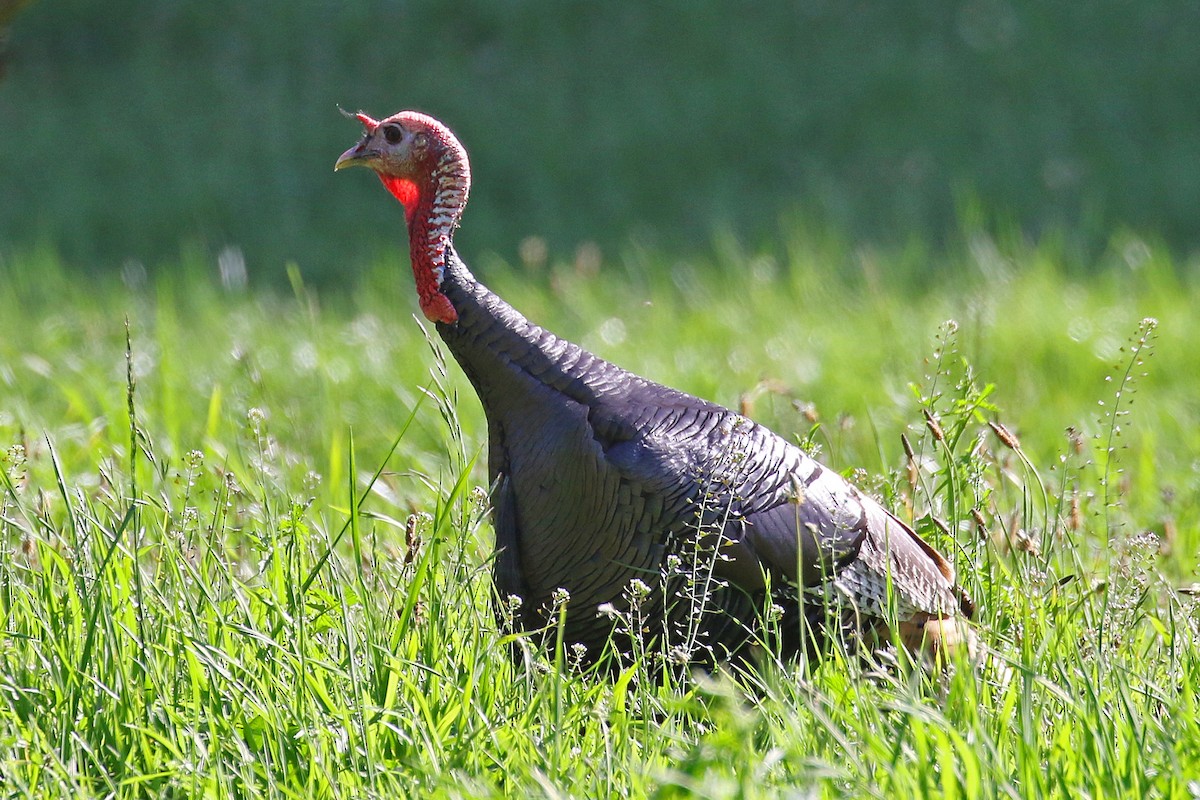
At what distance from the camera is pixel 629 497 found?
2.78 meters

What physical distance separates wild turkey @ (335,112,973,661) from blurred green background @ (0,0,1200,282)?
4980 millimetres

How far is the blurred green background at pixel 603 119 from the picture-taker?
8.72 m

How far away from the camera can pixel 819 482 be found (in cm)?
297

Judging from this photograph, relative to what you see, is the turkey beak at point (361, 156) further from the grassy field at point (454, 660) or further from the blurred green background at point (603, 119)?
the blurred green background at point (603, 119)

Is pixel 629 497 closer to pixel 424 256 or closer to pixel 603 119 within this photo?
pixel 424 256

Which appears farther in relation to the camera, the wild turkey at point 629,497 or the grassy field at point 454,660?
the wild turkey at point 629,497

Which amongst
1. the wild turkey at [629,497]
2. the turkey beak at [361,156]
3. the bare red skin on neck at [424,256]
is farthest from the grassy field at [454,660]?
the turkey beak at [361,156]

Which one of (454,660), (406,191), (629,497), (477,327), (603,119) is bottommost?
(454,660)

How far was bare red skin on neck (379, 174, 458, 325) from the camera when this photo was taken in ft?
9.64

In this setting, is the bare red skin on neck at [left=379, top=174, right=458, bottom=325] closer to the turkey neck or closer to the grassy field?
the turkey neck

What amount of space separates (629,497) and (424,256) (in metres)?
0.67

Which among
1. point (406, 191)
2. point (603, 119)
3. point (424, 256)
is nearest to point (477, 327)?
point (424, 256)

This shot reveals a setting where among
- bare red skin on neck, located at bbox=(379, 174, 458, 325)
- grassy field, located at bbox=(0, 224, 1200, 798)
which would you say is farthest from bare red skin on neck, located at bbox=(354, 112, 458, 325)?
grassy field, located at bbox=(0, 224, 1200, 798)

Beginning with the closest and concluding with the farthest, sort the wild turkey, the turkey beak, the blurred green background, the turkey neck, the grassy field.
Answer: the grassy field
the wild turkey
the turkey neck
the turkey beak
the blurred green background
